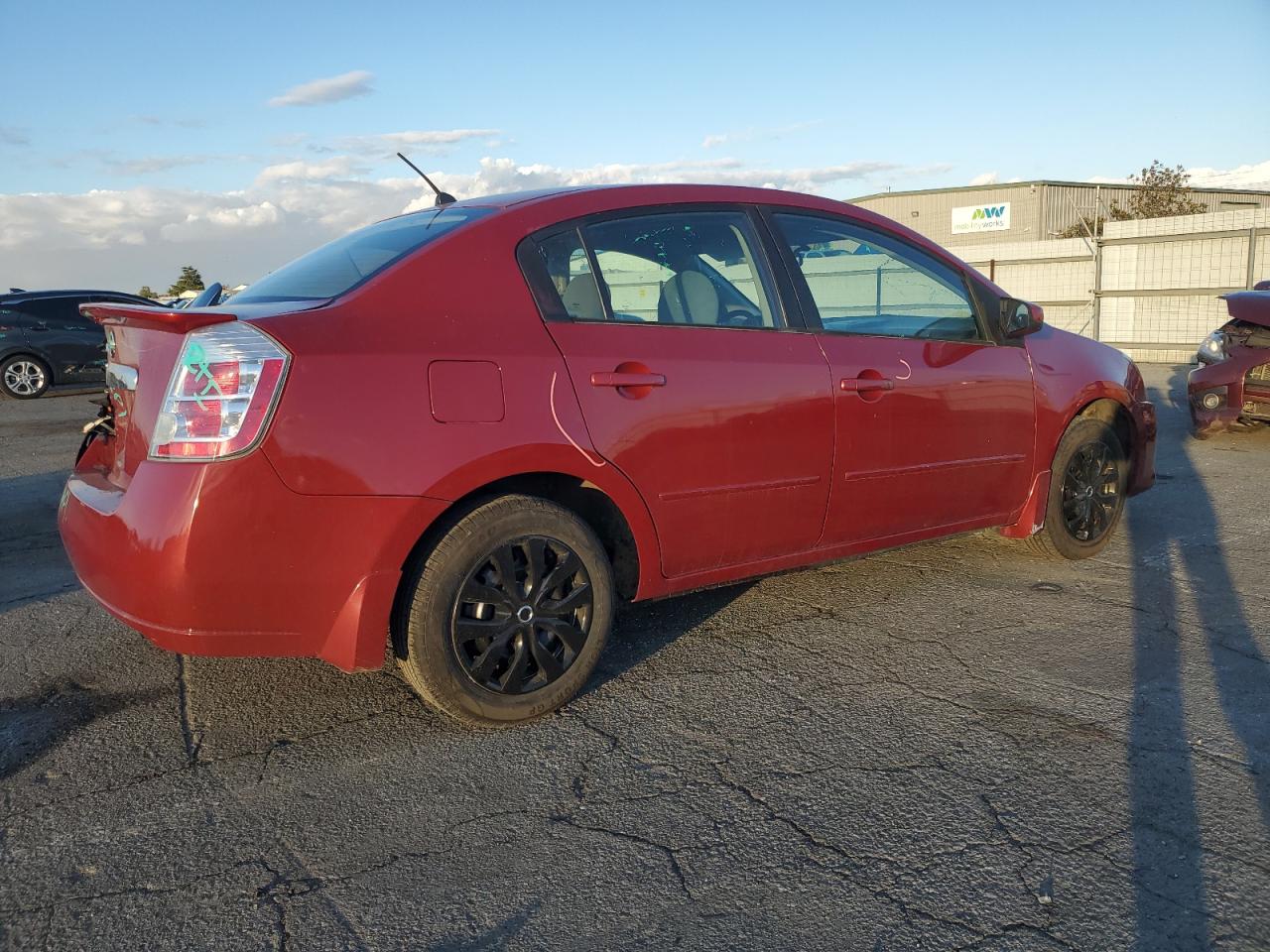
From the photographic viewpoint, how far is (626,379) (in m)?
3.41

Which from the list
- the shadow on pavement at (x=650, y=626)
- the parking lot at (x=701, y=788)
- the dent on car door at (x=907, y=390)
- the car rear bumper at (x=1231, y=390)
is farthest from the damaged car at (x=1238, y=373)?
the shadow on pavement at (x=650, y=626)

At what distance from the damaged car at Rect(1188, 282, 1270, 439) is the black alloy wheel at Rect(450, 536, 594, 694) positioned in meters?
6.86

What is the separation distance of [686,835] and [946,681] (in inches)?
53.9

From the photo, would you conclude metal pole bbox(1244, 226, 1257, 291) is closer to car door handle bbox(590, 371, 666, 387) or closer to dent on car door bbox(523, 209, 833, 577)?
dent on car door bbox(523, 209, 833, 577)

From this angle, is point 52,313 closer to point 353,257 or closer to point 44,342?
point 44,342

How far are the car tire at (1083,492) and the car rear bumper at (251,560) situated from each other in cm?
315

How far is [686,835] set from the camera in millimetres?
2668

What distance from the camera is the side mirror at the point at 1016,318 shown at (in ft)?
15.1

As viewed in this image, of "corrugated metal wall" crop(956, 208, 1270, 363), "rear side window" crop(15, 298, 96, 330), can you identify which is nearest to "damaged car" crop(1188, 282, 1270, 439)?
"corrugated metal wall" crop(956, 208, 1270, 363)

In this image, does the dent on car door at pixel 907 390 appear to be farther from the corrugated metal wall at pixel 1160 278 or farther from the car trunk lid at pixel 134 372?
the corrugated metal wall at pixel 1160 278

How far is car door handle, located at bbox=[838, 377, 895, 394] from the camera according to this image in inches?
157

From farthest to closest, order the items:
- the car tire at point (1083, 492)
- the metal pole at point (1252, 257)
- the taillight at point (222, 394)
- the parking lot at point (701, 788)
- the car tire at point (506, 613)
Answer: the metal pole at point (1252, 257) < the car tire at point (1083, 492) < the car tire at point (506, 613) < the taillight at point (222, 394) < the parking lot at point (701, 788)

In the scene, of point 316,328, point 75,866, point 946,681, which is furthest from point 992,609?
point 75,866

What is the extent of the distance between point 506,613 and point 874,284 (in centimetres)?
215
